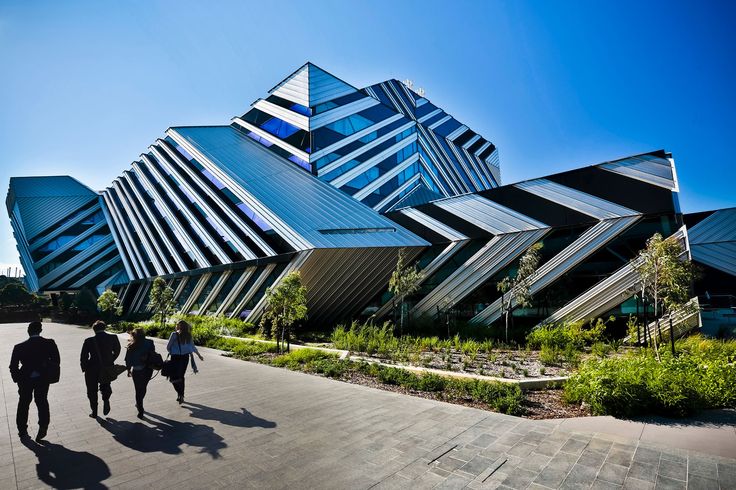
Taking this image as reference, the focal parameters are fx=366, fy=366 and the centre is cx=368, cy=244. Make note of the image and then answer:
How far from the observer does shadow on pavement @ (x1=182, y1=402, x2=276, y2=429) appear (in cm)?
589

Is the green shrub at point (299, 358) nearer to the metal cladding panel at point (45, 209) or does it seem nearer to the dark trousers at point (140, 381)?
the dark trousers at point (140, 381)

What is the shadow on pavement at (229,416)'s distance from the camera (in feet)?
19.3

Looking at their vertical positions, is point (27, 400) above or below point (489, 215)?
below

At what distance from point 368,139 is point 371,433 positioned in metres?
29.2

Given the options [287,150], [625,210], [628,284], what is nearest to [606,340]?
[628,284]

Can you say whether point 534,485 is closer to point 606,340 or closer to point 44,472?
point 44,472

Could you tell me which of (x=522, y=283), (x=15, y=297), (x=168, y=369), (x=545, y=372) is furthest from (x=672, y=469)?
(x=15, y=297)

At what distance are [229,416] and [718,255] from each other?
23.7m

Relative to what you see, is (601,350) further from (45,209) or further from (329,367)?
(45,209)

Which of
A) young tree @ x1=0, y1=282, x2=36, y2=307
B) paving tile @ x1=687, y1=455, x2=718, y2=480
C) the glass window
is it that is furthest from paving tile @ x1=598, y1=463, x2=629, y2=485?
young tree @ x1=0, y1=282, x2=36, y2=307

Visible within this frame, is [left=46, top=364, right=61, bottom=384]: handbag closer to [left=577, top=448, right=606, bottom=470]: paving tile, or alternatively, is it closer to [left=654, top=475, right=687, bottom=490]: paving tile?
[left=577, top=448, right=606, bottom=470]: paving tile

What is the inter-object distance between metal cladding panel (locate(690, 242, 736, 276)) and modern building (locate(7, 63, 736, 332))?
5 centimetres

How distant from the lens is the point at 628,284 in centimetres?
1495

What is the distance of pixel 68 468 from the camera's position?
4.38 metres
